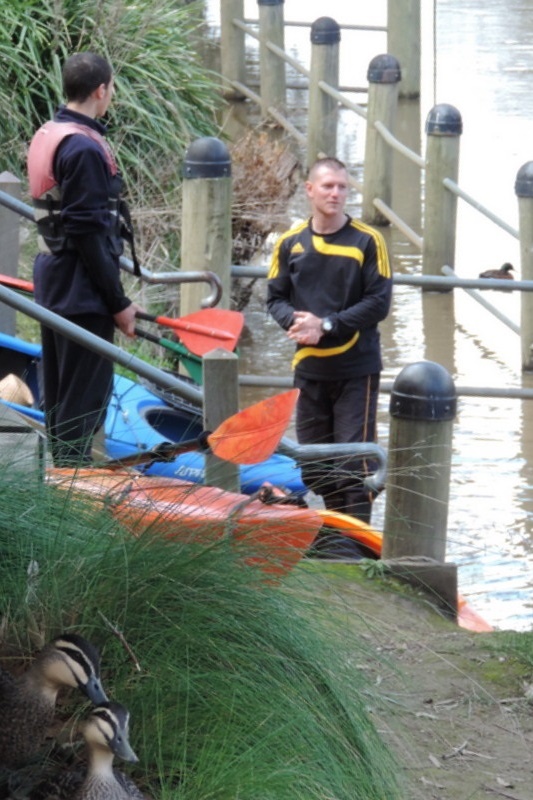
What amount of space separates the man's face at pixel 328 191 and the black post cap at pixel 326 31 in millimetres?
8191

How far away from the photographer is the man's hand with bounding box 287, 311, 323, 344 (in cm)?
625

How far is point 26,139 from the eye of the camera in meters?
10.4

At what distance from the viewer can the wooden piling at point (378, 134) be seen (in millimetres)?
12664

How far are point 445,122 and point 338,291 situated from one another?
4670 mm

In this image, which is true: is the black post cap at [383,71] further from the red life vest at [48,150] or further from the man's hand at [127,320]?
the man's hand at [127,320]

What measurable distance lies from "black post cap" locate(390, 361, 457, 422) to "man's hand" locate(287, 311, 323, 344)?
1059 mm

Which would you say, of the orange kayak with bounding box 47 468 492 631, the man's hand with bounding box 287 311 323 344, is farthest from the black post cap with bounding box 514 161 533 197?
the orange kayak with bounding box 47 468 492 631

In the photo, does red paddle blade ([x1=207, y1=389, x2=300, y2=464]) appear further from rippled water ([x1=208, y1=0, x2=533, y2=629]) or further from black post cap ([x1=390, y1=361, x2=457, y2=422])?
black post cap ([x1=390, y1=361, x2=457, y2=422])

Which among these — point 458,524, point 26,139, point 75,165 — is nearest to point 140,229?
point 26,139

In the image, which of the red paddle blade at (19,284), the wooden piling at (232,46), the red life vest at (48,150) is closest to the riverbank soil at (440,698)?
the red life vest at (48,150)

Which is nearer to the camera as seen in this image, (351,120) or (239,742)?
(239,742)

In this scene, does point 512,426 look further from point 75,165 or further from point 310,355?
point 75,165

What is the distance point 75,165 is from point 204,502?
213 cm

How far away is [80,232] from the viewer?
574 cm
